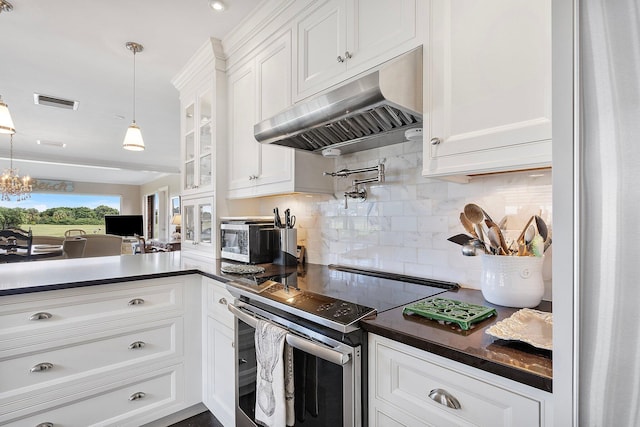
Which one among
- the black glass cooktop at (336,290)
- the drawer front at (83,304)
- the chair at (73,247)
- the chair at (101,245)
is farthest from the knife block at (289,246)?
the chair at (101,245)

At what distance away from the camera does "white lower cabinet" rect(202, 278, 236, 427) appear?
5.57ft

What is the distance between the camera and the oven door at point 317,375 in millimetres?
954

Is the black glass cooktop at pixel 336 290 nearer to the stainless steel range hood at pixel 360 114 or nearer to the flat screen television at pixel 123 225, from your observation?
the stainless steel range hood at pixel 360 114

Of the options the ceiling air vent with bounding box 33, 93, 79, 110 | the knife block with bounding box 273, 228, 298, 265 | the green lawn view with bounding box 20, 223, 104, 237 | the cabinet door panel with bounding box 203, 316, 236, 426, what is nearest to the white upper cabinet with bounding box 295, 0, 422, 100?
the knife block with bounding box 273, 228, 298, 265

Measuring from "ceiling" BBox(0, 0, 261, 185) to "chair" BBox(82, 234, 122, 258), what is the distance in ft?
5.03

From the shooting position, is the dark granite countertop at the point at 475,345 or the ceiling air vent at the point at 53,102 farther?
the ceiling air vent at the point at 53,102

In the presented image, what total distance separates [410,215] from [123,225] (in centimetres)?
1082

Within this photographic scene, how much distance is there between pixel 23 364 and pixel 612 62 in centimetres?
231

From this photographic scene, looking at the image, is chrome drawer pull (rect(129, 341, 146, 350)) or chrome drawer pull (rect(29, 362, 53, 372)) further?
chrome drawer pull (rect(129, 341, 146, 350))

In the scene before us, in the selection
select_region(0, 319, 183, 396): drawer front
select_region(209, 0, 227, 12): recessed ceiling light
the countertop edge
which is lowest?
select_region(0, 319, 183, 396): drawer front

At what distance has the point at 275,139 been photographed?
5.31ft

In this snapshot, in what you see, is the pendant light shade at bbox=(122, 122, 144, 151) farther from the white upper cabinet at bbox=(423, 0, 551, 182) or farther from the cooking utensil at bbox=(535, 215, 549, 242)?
the cooking utensil at bbox=(535, 215, 549, 242)

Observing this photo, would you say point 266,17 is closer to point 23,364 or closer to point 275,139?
point 275,139

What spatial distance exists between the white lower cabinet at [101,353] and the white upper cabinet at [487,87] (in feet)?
5.48
